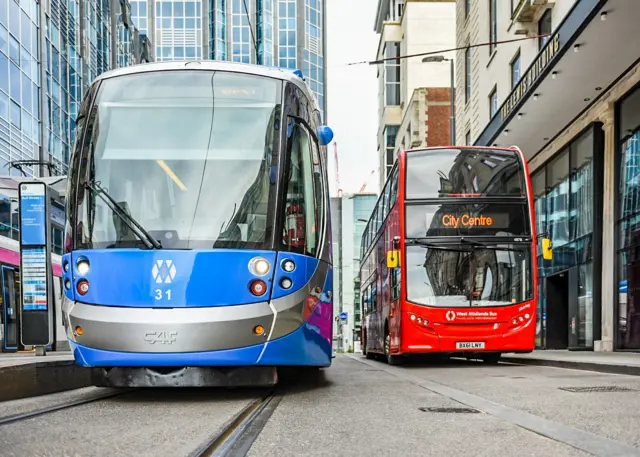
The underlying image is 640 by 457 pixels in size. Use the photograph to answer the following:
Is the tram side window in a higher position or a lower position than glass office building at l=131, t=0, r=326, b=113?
lower

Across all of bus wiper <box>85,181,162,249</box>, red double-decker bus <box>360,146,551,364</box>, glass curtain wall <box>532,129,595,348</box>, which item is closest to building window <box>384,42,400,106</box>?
glass curtain wall <box>532,129,595,348</box>

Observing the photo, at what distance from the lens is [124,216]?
720 cm

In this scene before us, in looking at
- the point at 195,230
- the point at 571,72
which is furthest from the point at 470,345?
the point at 195,230

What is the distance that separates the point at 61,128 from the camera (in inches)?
1256

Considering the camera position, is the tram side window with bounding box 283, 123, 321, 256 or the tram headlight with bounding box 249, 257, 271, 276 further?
the tram side window with bounding box 283, 123, 321, 256

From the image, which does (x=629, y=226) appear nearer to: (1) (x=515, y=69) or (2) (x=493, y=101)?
(1) (x=515, y=69)

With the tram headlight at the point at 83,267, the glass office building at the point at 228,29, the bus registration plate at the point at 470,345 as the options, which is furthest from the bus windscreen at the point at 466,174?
the glass office building at the point at 228,29

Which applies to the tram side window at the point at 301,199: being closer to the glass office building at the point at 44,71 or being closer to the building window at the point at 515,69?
the building window at the point at 515,69

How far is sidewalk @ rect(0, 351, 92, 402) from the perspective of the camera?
7.50 m

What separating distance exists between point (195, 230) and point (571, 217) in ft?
55.0

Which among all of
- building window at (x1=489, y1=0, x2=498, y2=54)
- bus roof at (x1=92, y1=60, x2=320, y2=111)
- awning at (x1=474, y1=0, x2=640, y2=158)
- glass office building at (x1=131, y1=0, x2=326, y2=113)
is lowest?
bus roof at (x1=92, y1=60, x2=320, y2=111)

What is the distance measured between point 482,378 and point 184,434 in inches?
256

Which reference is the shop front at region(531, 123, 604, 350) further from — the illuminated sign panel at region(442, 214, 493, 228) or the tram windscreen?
the tram windscreen

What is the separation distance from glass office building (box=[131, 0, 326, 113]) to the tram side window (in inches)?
2859
